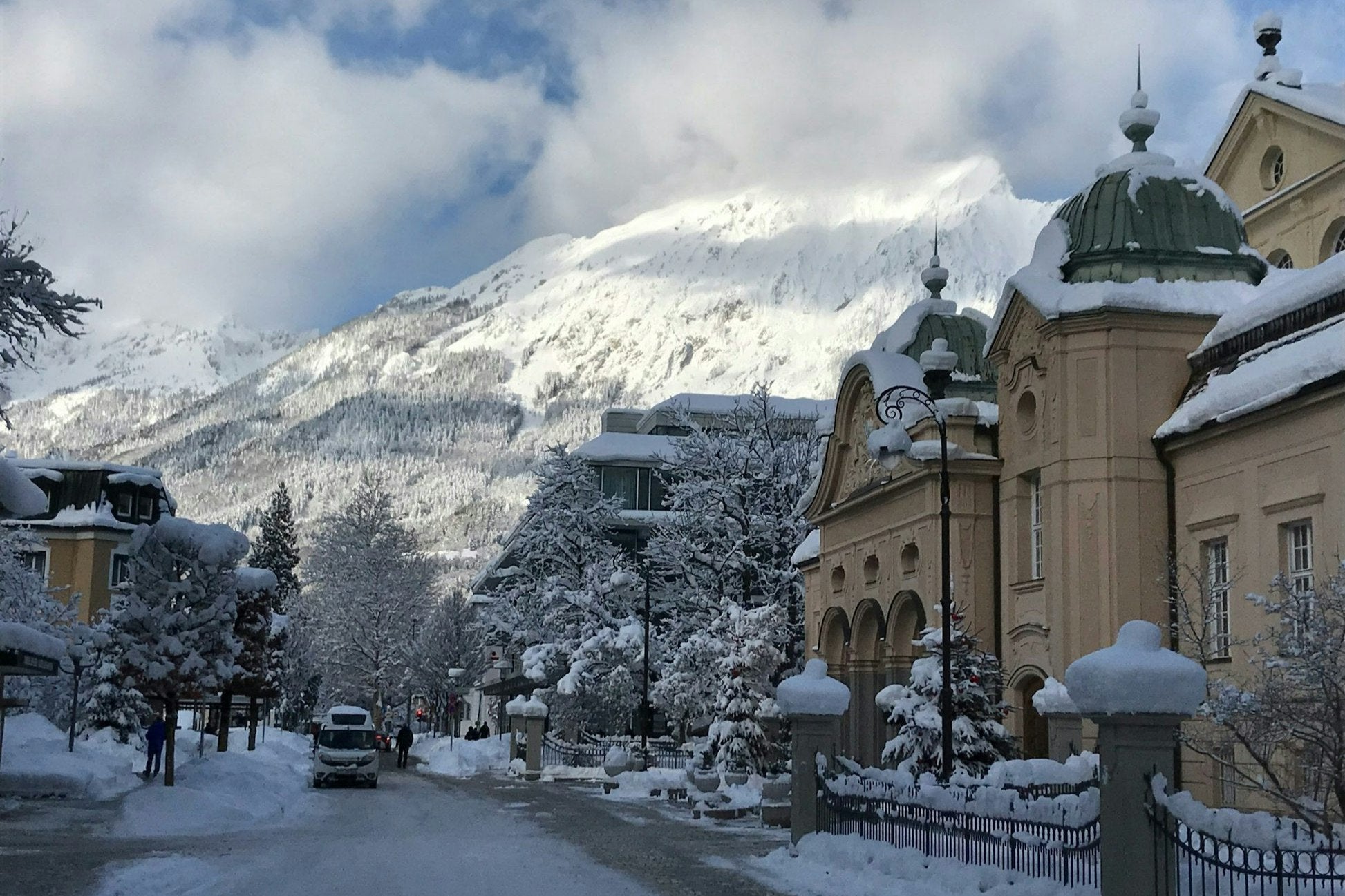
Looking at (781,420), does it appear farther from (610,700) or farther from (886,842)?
(886,842)

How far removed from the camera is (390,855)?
21.6m

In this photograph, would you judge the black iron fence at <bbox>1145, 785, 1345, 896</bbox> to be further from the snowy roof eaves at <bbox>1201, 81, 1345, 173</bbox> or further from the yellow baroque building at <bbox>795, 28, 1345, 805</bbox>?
the snowy roof eaves at <bbox>1201, 81, 1345, 173</bbox>

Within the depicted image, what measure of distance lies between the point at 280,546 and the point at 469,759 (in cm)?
4834

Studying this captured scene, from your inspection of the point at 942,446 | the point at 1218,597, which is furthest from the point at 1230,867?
the point at 1218,597

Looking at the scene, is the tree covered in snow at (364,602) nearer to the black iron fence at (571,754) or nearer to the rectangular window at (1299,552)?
the black iron fence at (571,754)

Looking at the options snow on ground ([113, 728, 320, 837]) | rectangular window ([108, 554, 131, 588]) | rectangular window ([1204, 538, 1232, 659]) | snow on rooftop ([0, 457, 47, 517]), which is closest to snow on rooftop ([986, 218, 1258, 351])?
rectangular window ([1204, 538, 1232, 659])

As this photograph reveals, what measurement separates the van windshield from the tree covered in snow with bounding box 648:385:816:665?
Result: 11.7m

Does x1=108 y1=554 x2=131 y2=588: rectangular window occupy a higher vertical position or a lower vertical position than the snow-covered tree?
higher

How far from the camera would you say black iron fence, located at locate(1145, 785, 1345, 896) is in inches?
479

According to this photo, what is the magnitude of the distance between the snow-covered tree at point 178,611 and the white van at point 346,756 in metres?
9.69

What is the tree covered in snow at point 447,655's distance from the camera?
9806 cm

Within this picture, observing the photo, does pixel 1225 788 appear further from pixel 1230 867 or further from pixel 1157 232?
pixel 1230 867

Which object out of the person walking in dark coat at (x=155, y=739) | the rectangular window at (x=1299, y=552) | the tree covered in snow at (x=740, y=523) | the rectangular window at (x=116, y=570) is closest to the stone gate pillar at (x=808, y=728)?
the rectangular window at (x=1299, y=552)

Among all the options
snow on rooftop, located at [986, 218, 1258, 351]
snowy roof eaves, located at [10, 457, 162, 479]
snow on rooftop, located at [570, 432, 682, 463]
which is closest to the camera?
snow on rooftop, located at [986, 218, 1258, 351]
